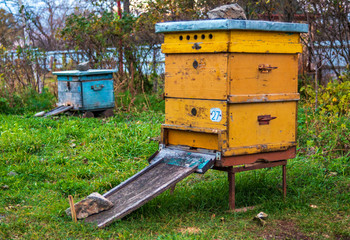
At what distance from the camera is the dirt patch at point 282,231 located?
12.4 ft

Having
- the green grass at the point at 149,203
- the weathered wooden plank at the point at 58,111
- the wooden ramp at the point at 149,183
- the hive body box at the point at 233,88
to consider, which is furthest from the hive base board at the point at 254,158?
the weathered wooden plank at the point at 58,111

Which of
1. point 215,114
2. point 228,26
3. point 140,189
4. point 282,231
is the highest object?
point 228,26

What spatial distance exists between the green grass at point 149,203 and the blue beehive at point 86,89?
190cm

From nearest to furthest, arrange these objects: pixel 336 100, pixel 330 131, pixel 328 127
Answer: pixel 330 131
pixel 328 127
pixel 336 100

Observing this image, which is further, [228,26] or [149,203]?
[149,203]

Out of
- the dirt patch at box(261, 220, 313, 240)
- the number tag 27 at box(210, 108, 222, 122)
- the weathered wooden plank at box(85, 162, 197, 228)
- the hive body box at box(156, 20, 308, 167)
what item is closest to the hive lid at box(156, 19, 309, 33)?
the hive body box at box(156, 20, 308, 167)

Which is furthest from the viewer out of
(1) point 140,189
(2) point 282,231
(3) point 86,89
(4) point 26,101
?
(4) point 26,101

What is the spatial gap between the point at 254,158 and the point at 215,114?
64 cm

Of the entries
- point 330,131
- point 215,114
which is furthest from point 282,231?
point 330,131

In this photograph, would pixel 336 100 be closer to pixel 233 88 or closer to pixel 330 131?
pixel 330 131

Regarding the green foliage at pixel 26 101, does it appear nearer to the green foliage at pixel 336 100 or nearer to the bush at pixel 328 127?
the bush at pixel 328 127

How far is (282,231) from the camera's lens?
3900 millimetres

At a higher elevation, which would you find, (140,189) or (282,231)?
(140,189)

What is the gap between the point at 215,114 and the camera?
4.14 metres
